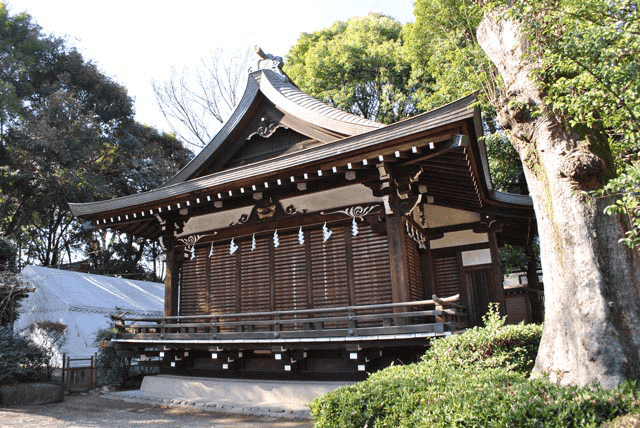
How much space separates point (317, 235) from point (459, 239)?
3744 millimetres

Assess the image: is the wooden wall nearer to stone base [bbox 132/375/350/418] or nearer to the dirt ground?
stone base [bbox 132/375/350/418]

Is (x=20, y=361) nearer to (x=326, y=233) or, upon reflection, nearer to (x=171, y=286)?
(x=171, y=286)

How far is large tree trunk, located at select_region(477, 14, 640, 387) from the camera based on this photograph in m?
4.51

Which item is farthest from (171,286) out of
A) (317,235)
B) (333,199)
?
(333,199)

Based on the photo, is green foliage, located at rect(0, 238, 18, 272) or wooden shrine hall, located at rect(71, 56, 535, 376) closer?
wooden shrine hall, located at rect(71, 56, 535, 376)

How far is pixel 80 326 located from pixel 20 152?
30.7 feet

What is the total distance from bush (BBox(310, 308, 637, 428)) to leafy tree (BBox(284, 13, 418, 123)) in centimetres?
1663

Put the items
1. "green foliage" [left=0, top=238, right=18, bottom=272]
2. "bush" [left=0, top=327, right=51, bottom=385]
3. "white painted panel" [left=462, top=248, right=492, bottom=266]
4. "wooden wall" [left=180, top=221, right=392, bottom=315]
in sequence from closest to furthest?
"wooden wall" [left=180, top=221, right=392, bottom=315] < "bush" [left=0, top=327, right=51, bottom=385] < "white painted panel" [left=462, top=248, right=492, bottom=266] < "green foliage" [left=0, top=238, right=18, bottom=272]

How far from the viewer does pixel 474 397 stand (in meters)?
4.10

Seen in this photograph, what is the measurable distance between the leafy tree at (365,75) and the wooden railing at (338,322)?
14044mm

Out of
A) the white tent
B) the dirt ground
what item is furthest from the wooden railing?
the white tent

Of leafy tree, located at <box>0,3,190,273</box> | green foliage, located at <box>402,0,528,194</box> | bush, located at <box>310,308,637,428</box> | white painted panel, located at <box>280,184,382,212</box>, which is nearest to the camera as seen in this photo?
bush, located at <box>310,308,637,428</box>

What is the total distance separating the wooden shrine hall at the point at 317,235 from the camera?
823cm

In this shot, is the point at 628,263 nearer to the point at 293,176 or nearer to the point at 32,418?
the point at 293,176
